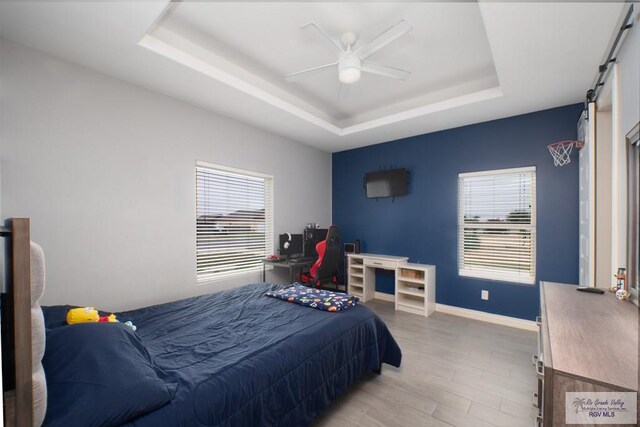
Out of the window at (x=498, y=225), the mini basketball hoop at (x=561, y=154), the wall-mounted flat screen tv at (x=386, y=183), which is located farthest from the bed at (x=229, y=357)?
the mini basketball hoop at (x=561, y=154)

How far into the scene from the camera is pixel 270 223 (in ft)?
14.2

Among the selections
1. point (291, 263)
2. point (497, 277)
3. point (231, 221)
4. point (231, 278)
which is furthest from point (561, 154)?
point (231, 278)

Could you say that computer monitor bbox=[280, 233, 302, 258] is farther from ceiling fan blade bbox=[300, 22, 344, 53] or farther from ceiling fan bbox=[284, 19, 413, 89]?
ceiling fan blade bbox=[300, 22, 344, 53]

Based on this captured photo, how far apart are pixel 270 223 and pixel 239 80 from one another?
212 centimetres

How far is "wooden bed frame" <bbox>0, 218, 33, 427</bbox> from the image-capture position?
81 centimetres

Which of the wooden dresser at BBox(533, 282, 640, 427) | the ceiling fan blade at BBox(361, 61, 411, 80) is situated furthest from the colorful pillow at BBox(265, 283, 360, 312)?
the ceiling fan blade at BBox(361, 61, 411, 80)

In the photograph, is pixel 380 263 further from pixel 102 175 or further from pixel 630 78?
pixel 102 175

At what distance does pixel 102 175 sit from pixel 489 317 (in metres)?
4.79

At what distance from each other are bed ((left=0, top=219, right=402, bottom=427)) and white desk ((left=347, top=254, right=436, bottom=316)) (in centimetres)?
168

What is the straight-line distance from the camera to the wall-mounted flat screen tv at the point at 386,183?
448 centimetres

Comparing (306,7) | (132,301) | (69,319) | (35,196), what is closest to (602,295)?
(306,7)

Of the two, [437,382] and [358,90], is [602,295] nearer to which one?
[437,382]

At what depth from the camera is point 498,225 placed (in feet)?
12.2

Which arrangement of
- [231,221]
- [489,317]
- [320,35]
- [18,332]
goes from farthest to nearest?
1. [231,221]
2. [489,317]
3. [320,35]
4. [18,332]
